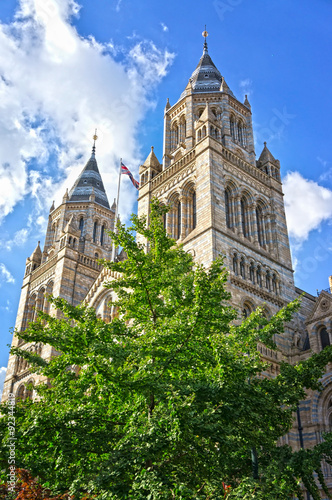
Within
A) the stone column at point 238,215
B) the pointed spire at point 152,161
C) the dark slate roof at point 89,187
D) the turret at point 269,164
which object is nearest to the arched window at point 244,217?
the stone column at point 238,215

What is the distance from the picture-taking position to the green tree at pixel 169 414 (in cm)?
1064

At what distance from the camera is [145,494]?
34.0 feet

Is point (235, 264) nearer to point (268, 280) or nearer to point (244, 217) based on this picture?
point (268, 280)

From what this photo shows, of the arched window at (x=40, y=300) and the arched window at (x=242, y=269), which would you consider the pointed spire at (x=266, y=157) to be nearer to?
the arched window at (x=242, y=269)

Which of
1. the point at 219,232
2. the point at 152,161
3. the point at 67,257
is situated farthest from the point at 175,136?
the point at 219,232

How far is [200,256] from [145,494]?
1747cm

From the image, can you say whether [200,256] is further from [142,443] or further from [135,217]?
[142,443]

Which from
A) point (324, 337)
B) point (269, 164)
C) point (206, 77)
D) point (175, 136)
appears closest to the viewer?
point (324, 337)

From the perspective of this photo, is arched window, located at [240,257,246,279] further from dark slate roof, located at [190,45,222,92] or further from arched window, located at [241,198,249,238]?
dark slate roof, located at [190,45,222,92]

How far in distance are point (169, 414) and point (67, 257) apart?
28449 millimetres

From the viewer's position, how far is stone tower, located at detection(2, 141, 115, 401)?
36.9m

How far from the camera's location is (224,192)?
30.6 m

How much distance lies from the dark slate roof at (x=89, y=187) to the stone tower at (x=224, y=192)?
1236 cm

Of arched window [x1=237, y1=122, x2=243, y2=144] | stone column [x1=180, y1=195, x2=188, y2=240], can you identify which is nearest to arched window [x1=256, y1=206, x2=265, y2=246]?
stone column [x1=180, y1=195, x2=188, y2=240]
